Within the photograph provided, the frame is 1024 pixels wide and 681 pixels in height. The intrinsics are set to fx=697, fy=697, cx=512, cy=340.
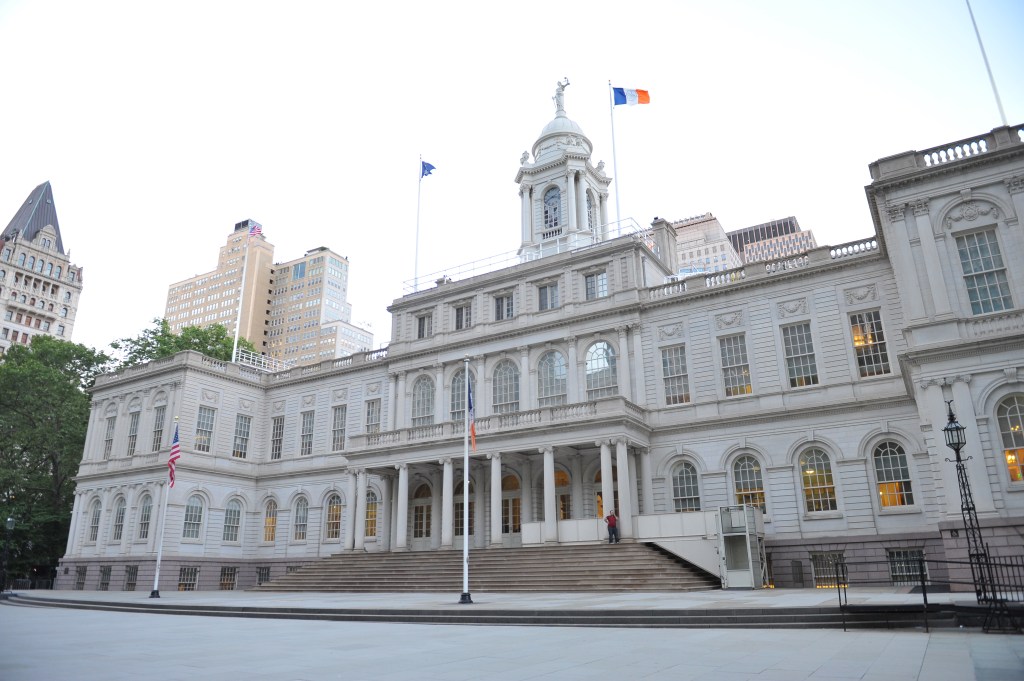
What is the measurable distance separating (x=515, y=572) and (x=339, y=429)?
1913cm

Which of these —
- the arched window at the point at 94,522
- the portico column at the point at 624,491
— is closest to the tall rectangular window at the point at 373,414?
the portico column at the point at 624,491

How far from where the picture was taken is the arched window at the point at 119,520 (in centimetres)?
4178

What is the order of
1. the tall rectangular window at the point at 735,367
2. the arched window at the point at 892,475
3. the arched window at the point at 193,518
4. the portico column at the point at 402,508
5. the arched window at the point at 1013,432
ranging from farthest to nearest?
the arched window at the point at 193,518, the portico column at the point at 402,508, the tall rectangular window at the point at 735,367, the arched window at the point at 892,475, the arched window at the point at 1013,432

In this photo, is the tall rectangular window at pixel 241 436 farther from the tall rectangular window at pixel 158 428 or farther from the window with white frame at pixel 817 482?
the window with white frame at pixel 817 482

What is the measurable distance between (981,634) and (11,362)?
5761 cm

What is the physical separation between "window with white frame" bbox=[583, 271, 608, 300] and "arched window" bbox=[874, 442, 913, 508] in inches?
571

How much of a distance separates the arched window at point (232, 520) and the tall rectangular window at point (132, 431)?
704 centimetres

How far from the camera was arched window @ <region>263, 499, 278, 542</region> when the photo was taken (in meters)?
43.1

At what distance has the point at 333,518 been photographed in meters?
40.9

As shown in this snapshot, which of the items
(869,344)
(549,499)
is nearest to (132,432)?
(549,499)

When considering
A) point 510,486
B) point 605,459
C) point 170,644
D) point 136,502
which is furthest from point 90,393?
point 170,644

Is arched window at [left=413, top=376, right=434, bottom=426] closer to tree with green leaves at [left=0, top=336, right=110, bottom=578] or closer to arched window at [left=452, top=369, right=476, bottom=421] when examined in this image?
arched window at [left=452, top=369, right=476, bottom=421]

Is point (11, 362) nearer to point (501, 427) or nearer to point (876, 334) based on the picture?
point (501, 427)

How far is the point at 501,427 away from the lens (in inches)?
1273
